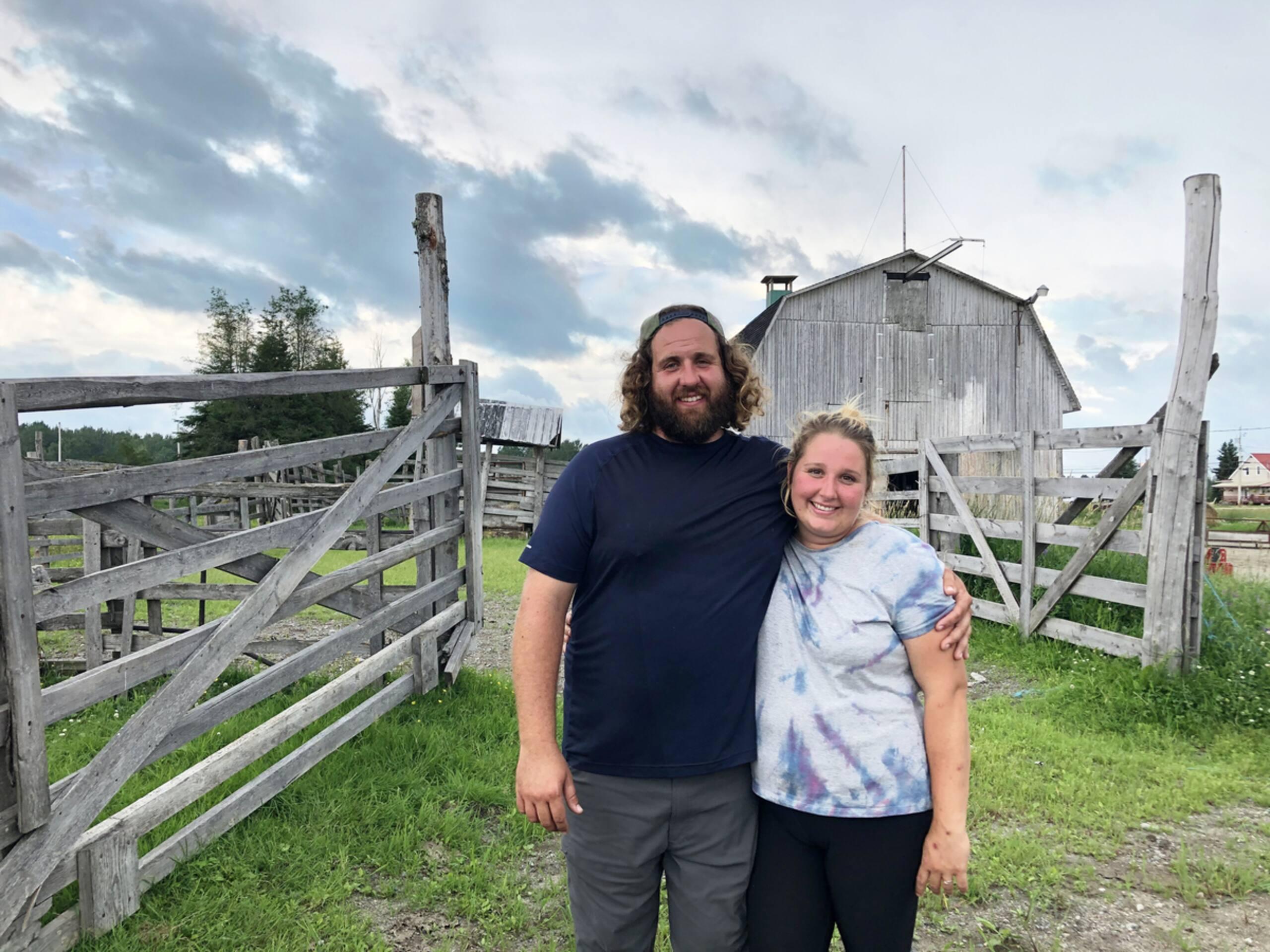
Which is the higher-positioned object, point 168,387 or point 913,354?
point 913,354

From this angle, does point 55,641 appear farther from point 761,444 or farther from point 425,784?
point 761,444

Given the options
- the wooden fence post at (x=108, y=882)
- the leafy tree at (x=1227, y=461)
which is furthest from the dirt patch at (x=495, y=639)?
the leafy tree at (x=1227, y=461)

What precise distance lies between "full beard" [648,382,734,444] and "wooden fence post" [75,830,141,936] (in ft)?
8.66

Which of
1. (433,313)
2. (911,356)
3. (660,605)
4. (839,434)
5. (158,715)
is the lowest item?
(158,715)

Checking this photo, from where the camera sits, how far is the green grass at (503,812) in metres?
3.05

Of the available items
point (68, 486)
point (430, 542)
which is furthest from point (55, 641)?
point (68, 486)

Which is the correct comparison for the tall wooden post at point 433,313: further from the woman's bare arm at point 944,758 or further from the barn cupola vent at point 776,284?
the barn cupola vent at point 776,284

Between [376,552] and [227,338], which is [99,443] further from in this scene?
[376,552]

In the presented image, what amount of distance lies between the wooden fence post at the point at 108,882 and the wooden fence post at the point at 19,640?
27 centimetres

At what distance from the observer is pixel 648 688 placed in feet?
6.96

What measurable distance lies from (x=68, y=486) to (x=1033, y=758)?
5.38 metres

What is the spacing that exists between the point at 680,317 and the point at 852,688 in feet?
4.11


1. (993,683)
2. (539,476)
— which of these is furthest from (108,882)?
(539,476)

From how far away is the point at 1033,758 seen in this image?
478 centimetres
